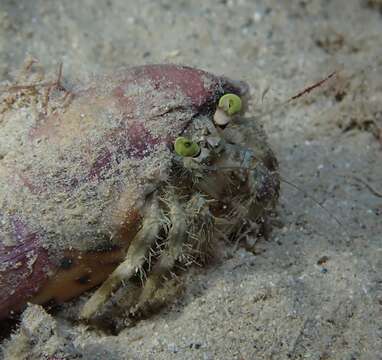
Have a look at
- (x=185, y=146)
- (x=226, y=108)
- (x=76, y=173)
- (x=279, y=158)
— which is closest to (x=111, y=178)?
(x=76, y=173)

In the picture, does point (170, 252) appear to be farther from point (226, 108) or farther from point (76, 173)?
point (226, 108)

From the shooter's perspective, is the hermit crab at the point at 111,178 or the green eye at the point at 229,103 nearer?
the hermit crab at the point at 111,178

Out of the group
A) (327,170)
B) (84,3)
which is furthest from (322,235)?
(84,3)

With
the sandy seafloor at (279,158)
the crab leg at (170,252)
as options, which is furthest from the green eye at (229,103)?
the sandy seafloor at (279,158)

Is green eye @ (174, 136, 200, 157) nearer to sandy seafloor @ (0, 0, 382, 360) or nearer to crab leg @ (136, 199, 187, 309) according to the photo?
crab leg @ (136, 199, 187, 309)

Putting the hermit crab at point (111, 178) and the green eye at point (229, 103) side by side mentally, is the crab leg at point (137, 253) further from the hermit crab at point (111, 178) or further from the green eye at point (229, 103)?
the green eye at point (229, 103)

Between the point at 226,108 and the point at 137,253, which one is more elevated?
the point at 226,108
